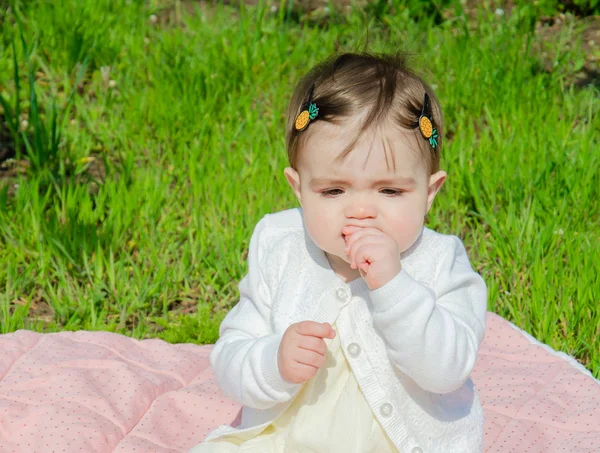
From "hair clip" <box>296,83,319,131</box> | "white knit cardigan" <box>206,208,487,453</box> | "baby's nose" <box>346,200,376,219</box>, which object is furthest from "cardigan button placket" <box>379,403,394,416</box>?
"hair clip" <box>296,83,319,131</box>

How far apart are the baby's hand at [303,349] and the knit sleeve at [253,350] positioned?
6cm

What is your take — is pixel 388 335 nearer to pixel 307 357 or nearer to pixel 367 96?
pixel 307 357

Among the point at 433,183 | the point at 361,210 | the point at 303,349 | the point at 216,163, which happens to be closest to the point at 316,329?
the point at 303,349

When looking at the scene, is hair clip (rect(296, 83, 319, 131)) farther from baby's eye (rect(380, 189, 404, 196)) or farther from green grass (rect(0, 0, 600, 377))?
green grass (rect(0, 0, 600, 377))

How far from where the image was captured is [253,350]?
207cm

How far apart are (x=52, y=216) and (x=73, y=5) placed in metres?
1.47

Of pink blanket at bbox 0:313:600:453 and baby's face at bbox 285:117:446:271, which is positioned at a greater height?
baby's face at bbox 285:117:446:271

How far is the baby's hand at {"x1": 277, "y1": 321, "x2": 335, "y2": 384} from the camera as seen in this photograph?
1916 millimetres

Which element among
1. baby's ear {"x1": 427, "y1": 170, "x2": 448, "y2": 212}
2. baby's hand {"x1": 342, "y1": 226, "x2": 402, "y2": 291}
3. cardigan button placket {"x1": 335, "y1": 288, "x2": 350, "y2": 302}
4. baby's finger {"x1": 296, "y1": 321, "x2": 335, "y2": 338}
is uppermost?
baby's ear {"x1": 427, "y1": 170, "x2": 448, "y2": 212}

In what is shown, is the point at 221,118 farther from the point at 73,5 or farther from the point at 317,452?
the point at 317,452

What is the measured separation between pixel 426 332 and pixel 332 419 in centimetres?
34

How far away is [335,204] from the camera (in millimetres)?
2006

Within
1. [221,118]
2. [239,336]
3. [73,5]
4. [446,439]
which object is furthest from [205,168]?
[446,439]

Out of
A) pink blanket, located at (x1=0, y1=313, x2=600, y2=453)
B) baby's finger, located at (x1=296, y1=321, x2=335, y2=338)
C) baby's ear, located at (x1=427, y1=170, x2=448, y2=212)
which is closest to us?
baby's finger, located at (x1=296, y1=321, x2=335, y2=338)
